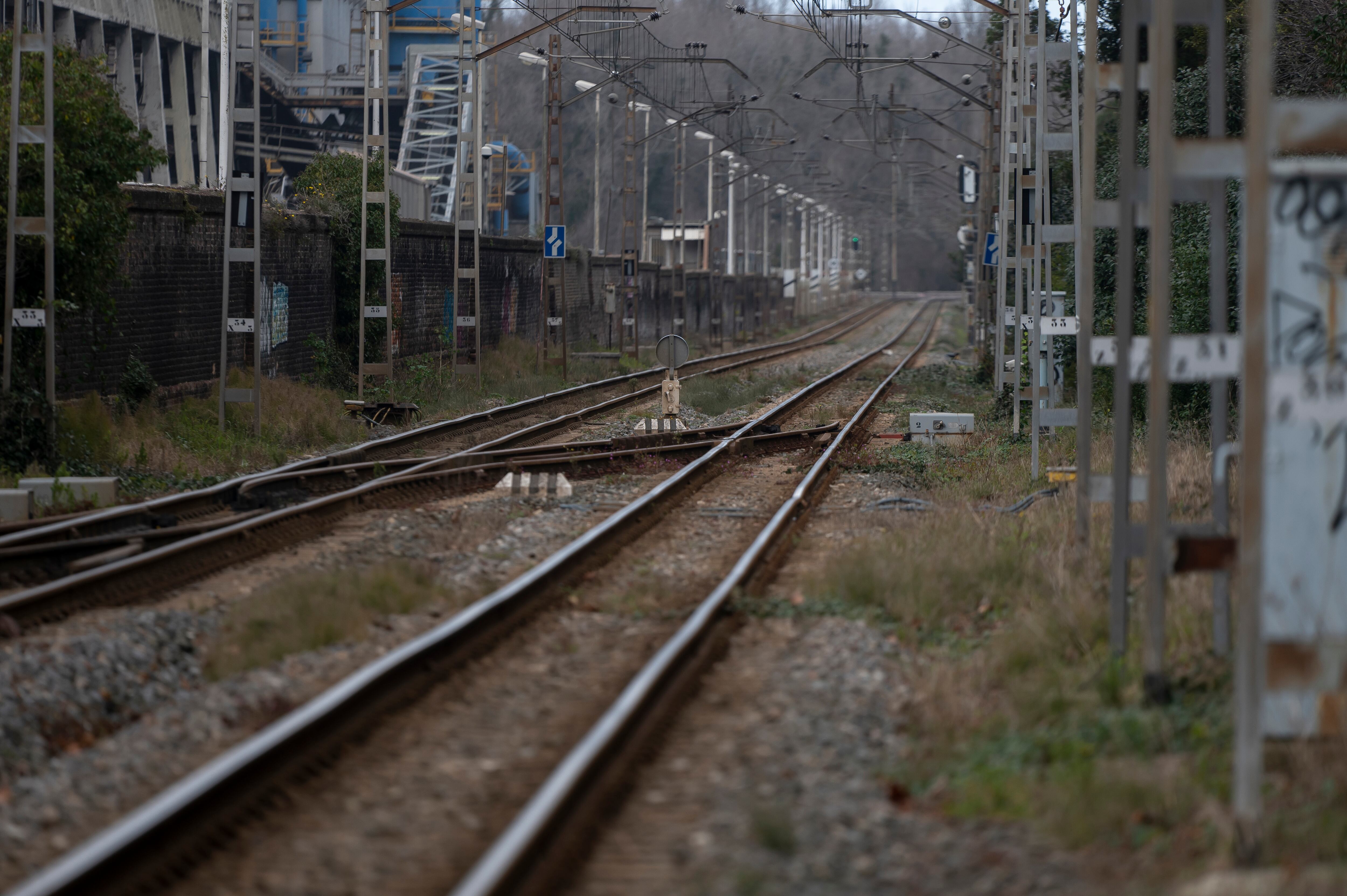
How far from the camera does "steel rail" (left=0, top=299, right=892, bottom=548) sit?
35.8 ft

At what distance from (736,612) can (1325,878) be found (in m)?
4.71

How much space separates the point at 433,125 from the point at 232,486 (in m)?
58.5

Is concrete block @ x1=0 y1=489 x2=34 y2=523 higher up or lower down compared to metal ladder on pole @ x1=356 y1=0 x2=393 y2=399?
lower down

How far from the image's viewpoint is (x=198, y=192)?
20062 millimetres

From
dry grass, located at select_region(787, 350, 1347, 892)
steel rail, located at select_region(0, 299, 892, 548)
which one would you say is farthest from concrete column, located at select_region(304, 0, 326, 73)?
dry grass, located at select_region(787, 350, 1347, 892)

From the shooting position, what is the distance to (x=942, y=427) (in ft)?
62.5

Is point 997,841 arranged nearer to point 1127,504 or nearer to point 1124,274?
point 1127,504

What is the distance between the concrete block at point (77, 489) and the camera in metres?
12.5

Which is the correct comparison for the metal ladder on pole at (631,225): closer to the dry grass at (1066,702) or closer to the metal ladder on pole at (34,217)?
the metal ladder on pole at (34,217)

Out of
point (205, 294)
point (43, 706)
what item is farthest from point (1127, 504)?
point (205, 294)

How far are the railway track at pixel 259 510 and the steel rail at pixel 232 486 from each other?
17 mm

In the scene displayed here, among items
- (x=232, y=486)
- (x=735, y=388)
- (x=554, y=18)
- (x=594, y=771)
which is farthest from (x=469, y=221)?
(x=594, y=771)

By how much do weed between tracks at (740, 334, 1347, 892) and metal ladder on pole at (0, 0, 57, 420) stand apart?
801 centimetres

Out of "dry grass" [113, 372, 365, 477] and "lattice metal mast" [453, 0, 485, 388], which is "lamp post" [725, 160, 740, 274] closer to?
"lattice metal mast" [453, 0, 485, 388]
